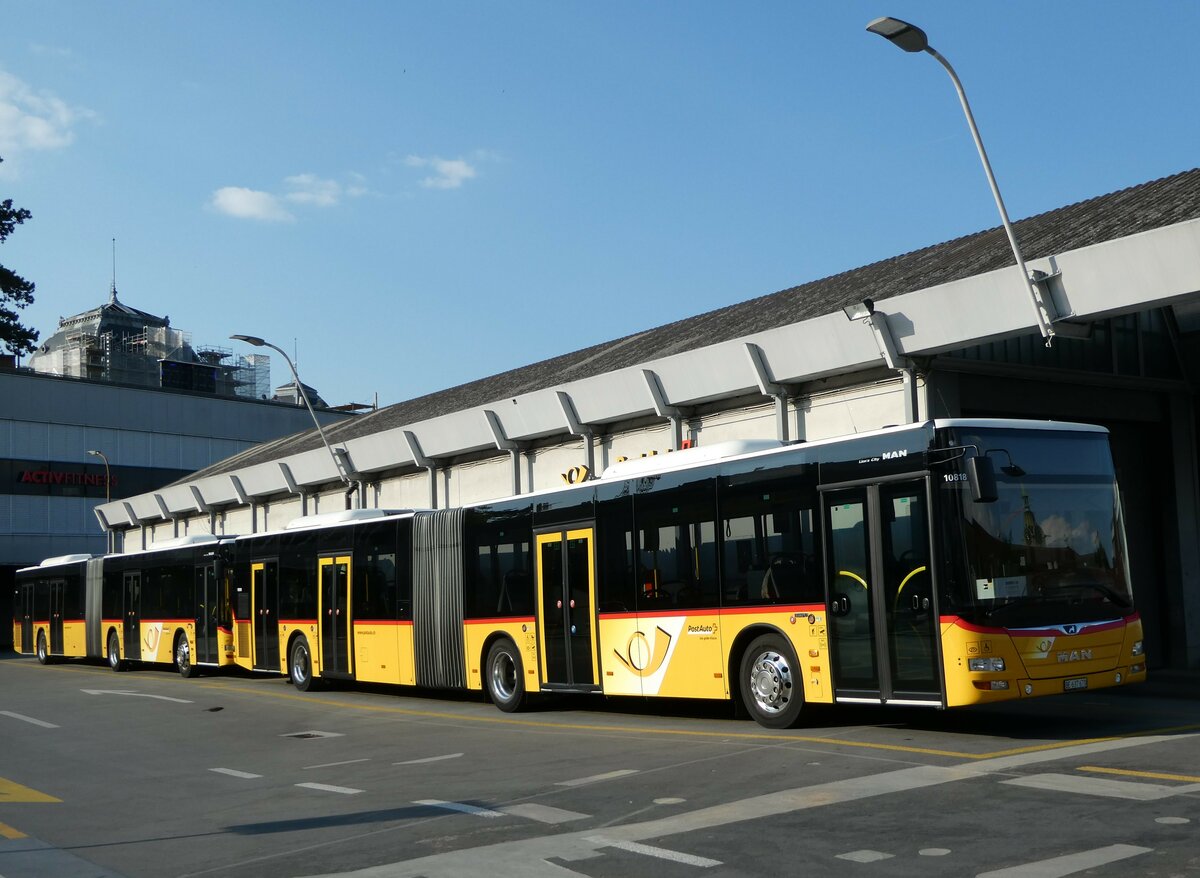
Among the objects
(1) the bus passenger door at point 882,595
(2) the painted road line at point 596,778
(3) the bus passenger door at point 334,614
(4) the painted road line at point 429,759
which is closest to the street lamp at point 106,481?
(3) the bus passenger door at point 334,614

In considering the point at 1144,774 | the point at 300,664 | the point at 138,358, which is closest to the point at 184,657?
the point at 300,664

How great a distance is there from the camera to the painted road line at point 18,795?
12.6 meters

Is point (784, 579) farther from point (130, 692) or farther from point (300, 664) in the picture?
point (130, 692)

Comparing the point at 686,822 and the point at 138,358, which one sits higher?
the point at 138,358

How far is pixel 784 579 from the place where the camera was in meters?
14.7

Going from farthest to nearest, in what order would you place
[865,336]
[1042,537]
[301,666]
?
[301,666], [865,336], [1042,537]

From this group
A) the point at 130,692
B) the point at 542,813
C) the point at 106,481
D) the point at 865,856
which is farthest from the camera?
the point at 106,481

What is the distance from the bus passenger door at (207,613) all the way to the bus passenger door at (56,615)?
39.2ft

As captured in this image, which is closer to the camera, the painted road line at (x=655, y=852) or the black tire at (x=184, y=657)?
the painted road line at (x=655, y=852)

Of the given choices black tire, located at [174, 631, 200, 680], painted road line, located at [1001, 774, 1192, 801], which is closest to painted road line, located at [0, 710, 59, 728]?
black tire, located at [174, 631, 200, 680]

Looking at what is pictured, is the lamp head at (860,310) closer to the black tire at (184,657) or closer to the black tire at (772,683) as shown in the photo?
the black tire at (772,683)

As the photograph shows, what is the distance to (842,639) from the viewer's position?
13.8 meters

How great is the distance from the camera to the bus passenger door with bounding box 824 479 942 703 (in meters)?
12.9

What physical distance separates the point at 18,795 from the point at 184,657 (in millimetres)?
19994
